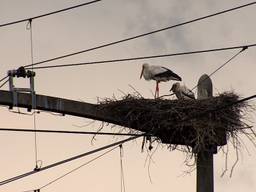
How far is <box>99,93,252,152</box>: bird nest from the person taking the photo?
11.0 meters

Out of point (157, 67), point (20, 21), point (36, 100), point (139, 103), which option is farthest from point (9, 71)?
point (157, 67)

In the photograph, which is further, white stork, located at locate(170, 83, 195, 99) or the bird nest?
white stork, located at locate(170, 83, 195, 99)

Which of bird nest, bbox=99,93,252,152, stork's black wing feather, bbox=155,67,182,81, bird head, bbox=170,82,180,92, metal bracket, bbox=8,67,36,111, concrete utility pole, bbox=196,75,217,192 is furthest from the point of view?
stork's black wing feather, bbox=155,67,182,81

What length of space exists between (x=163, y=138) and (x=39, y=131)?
8.01 feet

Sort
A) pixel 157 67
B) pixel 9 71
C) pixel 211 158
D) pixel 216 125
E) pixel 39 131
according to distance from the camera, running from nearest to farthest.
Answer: pixel 39 131 < pixel 9 71 < pixel 211 158 < pixel 216 125 < pixel 157 67

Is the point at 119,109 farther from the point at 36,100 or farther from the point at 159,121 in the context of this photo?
the point at 36,100

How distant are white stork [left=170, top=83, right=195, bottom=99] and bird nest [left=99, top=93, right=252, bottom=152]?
0.98m

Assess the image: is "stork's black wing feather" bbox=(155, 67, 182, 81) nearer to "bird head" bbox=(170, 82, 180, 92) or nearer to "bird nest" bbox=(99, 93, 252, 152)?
"bird head" bbox=(170, 82, 180, 92)

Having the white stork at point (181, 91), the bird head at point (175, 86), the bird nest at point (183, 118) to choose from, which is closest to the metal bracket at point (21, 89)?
the bird nest at point (183, 118)

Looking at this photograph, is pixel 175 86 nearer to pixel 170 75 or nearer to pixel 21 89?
pixel 170 75

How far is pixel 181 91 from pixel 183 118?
2925mm

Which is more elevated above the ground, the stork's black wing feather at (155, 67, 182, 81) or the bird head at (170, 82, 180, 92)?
the stork's black wing feather at (155, 67, 182, 81)

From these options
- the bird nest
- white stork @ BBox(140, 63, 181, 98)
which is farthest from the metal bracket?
white stork @ BBox(140, 63, 181, 98)

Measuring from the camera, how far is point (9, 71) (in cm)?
980
